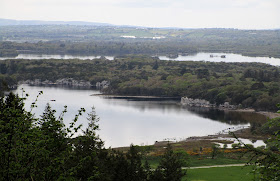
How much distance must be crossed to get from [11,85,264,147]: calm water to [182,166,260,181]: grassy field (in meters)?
17.8

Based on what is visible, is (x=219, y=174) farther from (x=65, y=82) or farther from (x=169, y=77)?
(x=65, y=82)

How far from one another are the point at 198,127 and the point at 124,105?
64.5 feet

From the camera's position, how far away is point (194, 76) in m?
104

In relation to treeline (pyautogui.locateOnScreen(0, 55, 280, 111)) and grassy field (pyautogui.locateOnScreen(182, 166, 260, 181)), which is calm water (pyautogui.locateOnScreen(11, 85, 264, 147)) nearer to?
treeline (pyautogui.locateOnScreen(0, 55, 280, 111))

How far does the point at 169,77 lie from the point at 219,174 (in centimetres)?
7261

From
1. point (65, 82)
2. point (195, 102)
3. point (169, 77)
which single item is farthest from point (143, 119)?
point (65, 82)

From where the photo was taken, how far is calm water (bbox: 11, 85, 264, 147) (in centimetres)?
5491

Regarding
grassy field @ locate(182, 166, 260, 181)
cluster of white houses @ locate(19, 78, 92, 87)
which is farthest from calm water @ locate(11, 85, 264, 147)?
cluster of white houses @ locate(19, 78, 92, 87)

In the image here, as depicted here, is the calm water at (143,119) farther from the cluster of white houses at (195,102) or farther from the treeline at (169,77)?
the treeline at (169,77)

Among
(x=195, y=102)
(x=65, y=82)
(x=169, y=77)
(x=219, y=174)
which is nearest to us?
(x=219, y=174)

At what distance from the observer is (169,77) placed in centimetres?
10325

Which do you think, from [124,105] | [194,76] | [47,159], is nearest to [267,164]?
[47,159]

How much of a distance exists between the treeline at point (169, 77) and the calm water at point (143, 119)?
7.20 metres

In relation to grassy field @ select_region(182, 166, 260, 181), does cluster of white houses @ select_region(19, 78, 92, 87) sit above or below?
below
